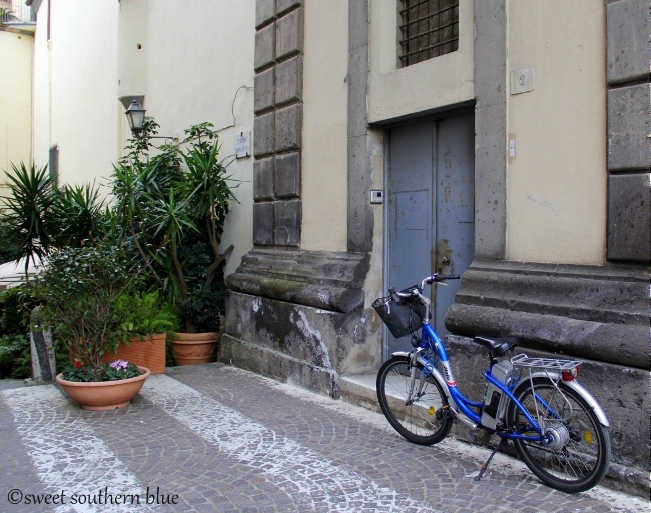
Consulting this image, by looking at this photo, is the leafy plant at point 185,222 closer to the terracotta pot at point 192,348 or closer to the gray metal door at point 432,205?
the terracotta pot at point 192,348

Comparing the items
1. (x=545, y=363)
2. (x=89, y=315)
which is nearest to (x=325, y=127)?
(x=89, y=315)

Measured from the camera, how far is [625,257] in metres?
4.23

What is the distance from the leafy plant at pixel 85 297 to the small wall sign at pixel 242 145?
2867 millimetres

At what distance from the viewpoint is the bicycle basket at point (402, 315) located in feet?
15.9

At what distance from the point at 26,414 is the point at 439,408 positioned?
347 cm

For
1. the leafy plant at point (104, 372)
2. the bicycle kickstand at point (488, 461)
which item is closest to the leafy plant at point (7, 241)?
the leafy plant at point (104, 372)

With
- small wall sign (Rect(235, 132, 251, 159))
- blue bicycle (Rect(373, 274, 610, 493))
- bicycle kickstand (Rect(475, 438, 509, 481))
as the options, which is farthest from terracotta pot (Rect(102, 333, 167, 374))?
bicycle kickstand (Rect(475, 438, 509, 481))

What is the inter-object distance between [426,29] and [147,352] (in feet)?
14.3

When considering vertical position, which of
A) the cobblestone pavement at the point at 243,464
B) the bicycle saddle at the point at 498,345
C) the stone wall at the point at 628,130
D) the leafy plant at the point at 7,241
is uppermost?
the stone wall at the point at 628,130

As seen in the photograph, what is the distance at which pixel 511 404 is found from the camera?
4.15 meters

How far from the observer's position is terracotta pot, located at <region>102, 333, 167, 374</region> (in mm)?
7215

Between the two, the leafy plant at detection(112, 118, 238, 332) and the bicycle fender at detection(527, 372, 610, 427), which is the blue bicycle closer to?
the bicycle fender at detection(527, 372, 610, 427)

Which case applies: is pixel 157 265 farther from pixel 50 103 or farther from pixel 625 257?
pixel 50 103

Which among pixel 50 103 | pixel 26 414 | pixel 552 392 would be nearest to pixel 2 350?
pixel 26 414
